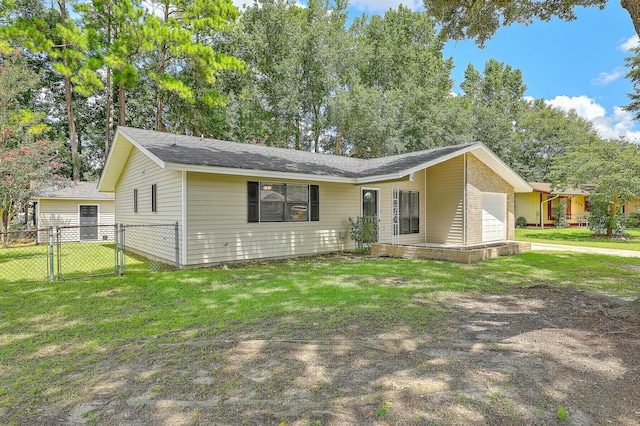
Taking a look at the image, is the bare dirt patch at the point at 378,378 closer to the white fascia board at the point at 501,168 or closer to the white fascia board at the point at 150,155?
→ the white fascia board at the point at 150,155

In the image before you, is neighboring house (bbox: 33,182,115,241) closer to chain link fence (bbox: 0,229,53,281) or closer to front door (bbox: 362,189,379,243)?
chain link fence (bbox: 0,229,53,281)

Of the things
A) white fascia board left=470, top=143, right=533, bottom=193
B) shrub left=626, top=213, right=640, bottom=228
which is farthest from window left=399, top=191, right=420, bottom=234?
shrub left=626, top=213, right=640, bottom=228

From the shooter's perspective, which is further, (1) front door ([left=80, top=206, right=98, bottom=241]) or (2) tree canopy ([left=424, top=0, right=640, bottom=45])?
(1) front door ([left=80, top=206, right=98, bottom=241])

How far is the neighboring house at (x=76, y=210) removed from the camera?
53.1 feet

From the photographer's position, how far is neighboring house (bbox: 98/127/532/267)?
862cm

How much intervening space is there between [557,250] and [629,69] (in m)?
9.86

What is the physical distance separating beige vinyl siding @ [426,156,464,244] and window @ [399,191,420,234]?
1.26 feet

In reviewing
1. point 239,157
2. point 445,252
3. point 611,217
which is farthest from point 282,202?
point 611,217

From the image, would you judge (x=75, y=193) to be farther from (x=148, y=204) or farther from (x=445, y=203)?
(x=445, y=203)

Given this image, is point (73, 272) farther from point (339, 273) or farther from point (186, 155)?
point (339, 273)

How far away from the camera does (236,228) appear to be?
9148mm

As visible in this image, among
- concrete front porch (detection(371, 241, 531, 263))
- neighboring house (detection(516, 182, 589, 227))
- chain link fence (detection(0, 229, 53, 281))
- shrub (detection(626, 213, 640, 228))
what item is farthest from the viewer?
neighboring house (detection(516, 182, 589, 227))

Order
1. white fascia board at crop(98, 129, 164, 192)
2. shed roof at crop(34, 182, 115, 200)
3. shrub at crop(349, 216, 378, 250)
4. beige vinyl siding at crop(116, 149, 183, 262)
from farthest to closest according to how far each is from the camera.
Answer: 1. shed roof at crop(34, 182, 115, 200)
2. shrub at crop(349, 216, 378, 250)
3. white fascia board at crop(98, 129, 164, 192)
4. beige vinyl siding at crop(116, 149, 183, 262)

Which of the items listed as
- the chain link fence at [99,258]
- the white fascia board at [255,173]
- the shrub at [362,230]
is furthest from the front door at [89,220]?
the shrub at [362,230]
